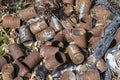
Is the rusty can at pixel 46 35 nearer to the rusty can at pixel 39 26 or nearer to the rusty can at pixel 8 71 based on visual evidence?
the rusty can at pixel 39 26

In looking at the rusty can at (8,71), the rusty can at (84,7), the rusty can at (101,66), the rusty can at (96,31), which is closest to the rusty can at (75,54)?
the rusty can at (101,66)

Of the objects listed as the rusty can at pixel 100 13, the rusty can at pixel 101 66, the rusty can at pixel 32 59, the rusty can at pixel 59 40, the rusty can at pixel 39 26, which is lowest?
the rusty can at pixel 101 66

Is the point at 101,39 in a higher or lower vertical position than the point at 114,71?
higher

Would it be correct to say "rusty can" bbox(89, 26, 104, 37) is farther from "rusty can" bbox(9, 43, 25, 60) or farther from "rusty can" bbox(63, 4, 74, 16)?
"rusty can" bbox(9, 43, 25, 60)

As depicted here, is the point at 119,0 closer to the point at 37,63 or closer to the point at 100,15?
the point at 100,15

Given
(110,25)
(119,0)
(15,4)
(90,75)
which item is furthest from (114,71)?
(15,4)

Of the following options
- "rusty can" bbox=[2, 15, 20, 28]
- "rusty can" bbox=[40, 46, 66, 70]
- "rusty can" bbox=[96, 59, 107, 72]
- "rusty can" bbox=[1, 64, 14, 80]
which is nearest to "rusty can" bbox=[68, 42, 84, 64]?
"rusty can" bbox=[40, 46, 66, 70]
